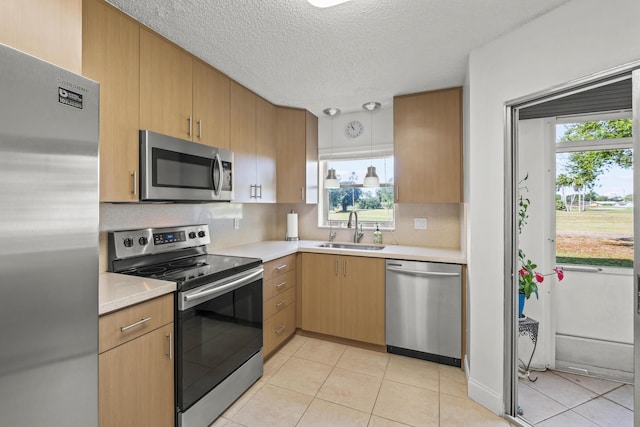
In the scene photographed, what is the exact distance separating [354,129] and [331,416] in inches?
110

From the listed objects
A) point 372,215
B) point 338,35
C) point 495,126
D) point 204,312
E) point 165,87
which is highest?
point 338,35

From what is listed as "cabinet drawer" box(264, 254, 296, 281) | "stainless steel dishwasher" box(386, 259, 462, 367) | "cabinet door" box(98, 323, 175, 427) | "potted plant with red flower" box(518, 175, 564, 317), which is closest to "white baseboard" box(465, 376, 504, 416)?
"stainless steel dishwasher" box(386, 259, 462, 367)

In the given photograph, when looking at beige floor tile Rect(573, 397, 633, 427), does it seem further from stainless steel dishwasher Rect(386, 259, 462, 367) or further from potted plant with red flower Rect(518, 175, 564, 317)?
stainless steel dishwasher Rect(386, 259, 462, 367)

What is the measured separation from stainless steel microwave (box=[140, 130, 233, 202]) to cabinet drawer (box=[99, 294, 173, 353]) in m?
0.64

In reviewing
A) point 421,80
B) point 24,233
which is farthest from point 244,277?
point 421,80

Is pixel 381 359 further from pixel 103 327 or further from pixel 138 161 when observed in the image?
pixel 138 161

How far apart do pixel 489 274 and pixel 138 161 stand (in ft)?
7.62

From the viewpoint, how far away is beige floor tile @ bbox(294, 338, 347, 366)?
259 centimetres

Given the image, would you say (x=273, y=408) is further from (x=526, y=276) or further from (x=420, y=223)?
(x=420, y=223)

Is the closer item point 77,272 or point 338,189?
point 77,272

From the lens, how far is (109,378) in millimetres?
1280

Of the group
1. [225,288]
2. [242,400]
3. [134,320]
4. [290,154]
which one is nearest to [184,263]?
[225,288]

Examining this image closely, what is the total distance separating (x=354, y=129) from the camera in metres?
3.46

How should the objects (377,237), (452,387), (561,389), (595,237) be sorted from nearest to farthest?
(595,237) → (561,389) → (452,387) → (377,237)
